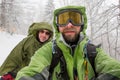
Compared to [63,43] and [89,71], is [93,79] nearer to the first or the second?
[89,71]

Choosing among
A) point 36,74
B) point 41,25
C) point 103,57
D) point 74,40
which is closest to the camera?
point 36,74

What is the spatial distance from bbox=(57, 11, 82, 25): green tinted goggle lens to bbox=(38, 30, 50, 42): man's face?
2.96 m

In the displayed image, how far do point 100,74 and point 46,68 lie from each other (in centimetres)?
53

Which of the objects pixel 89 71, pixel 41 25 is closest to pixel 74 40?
pixel 89 71

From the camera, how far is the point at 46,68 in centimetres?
335

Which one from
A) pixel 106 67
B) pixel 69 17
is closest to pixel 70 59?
pixel 106 67

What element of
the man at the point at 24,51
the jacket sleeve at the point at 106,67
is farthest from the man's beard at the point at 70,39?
the man at the point at 24,51

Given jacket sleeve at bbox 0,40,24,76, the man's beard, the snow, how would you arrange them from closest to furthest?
the man's beard < jacket sleeve at bbox 0,40,24,76 < the snow

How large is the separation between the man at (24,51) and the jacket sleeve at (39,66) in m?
3.19

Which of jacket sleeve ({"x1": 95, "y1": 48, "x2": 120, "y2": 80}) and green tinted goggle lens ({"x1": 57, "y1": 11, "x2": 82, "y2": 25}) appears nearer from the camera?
jacket sleeve ({"x1": 95, "y1": 48, "x2": 120, "y2": 80})

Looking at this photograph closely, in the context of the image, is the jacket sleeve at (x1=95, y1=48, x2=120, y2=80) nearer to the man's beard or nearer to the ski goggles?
the man's beard

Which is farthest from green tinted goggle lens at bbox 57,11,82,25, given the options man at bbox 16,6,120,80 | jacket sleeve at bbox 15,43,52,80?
jacket sleeve at bbox 15,43,52,80

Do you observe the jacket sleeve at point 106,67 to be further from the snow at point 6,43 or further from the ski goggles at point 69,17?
the snow at point 6,43

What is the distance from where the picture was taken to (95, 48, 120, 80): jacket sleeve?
10.4 feet
